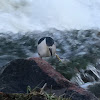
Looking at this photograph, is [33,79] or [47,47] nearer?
[33,79]

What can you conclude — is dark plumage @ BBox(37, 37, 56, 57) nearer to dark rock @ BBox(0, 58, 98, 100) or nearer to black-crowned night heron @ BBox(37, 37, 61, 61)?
black-crowned night heron @ BBox(37, 37, 61, 61)

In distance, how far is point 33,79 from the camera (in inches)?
A: 177

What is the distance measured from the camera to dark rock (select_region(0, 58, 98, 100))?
4.07m

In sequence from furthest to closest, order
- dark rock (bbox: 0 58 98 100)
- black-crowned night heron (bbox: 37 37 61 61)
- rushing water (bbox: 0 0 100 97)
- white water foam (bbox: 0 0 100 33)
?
white water foam (bbox: 0 0 100 33) < rushing water (bbox: 0 0 100 97) < black-crowned night heron (bbox: 37 37 61 61) < dark rock (bbox: 0 58 98 100)

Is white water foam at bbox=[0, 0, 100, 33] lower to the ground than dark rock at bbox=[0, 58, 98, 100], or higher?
higher

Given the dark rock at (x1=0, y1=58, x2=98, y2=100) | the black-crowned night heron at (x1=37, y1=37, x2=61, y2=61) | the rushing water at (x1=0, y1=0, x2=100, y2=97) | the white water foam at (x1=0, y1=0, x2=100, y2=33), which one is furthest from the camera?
the white water foam at (x1=0, y1=0, x2=100, y2=33)

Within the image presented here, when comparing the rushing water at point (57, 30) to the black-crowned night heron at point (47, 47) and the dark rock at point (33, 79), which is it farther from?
the dark rock at point (33, 79)

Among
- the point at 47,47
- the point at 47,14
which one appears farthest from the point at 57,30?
the point at 47,47

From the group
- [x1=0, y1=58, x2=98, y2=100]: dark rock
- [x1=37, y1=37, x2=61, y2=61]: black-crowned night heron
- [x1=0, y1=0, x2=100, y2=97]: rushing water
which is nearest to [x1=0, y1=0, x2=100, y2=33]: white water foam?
[x1=0, y1=0, x2=100, y2=97]: rushing water

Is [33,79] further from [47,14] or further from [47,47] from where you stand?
[47,14]

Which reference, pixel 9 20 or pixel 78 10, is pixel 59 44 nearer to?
pixel 9 20

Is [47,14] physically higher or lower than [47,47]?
higher

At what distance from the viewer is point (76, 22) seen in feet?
37.3

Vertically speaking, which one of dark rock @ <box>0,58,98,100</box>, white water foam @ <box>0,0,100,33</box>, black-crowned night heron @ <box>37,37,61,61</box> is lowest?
dark rock @ <box>0,58,98,100</box>
